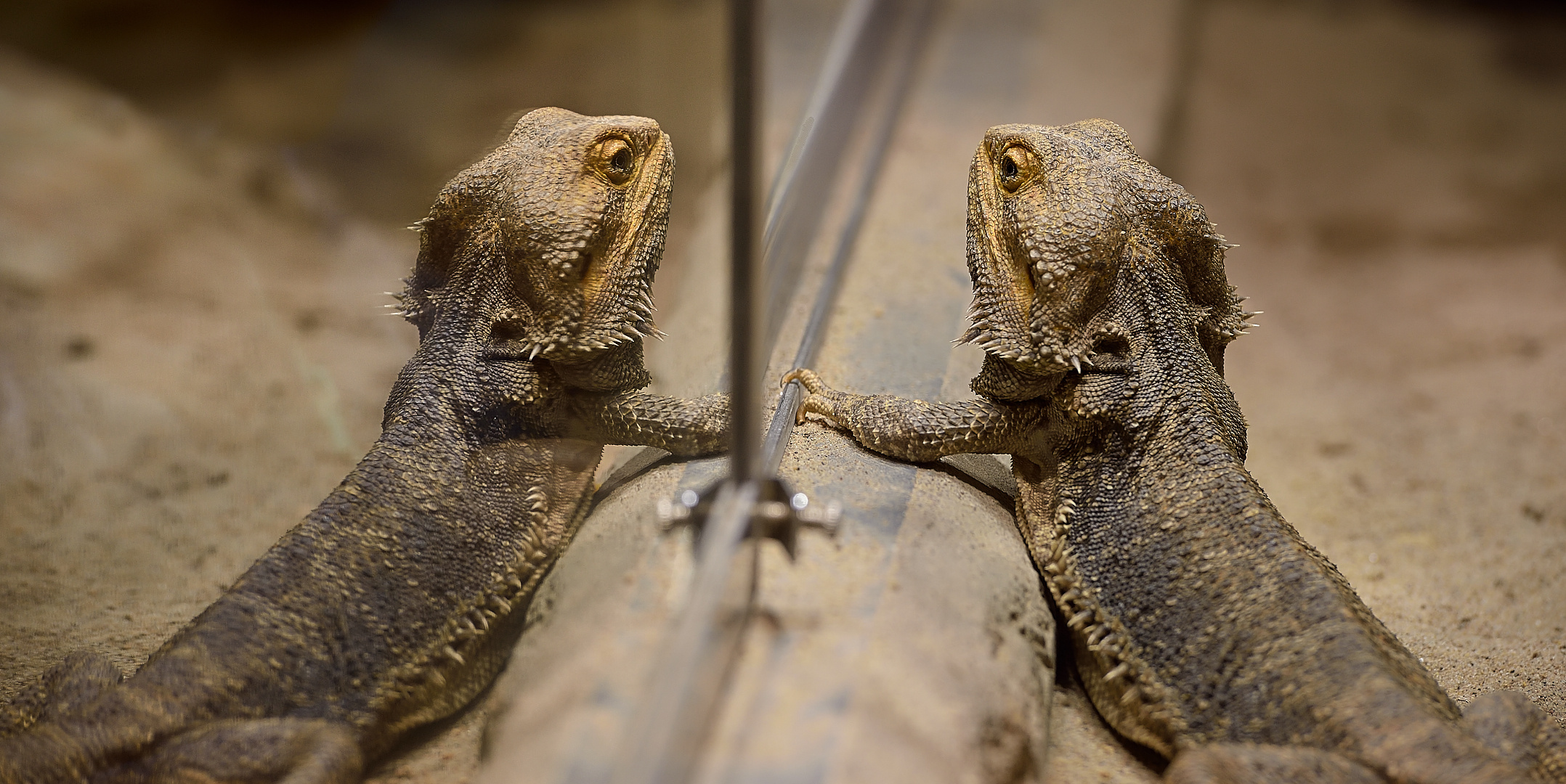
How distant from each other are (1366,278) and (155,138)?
21.3 feet

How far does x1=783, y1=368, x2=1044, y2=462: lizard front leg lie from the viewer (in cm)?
288

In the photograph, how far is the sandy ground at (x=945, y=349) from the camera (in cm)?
312

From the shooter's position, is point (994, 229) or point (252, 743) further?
point (994, 229)

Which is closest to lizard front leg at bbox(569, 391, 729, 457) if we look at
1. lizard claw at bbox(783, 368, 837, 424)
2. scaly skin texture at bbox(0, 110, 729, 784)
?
scaly skin texture at bbox(0, 110, 729, 784)

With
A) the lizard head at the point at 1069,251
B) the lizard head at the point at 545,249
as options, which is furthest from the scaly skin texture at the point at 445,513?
the lizard head at the point at 1069,251

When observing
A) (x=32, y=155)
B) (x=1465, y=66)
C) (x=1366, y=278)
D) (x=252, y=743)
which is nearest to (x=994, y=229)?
(x=252, y=743)

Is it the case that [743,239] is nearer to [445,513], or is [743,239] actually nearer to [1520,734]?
[445,513]

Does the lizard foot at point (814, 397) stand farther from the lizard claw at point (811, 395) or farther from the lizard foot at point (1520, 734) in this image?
the lizard foot at point (1520, 734)

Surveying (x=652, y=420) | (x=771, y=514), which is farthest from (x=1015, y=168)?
(x=771, y=514)

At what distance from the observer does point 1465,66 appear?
24.7 ft

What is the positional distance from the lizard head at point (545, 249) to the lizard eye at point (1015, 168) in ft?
3.29

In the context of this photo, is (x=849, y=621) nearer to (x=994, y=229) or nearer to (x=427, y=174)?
(x=994, y=229)

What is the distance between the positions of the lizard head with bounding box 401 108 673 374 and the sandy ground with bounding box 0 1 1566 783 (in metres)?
0.19

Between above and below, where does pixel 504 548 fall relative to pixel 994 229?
below
